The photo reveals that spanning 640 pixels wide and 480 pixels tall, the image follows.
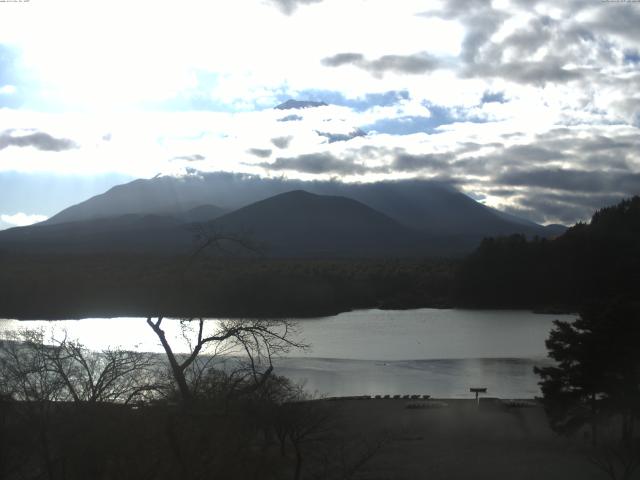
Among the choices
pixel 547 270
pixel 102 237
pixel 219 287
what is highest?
pixel 102 237

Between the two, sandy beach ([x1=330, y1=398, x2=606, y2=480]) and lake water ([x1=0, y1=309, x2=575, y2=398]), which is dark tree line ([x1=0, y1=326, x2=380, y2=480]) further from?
lake water ([x1=0, y1=309, x2=575, y2=398])

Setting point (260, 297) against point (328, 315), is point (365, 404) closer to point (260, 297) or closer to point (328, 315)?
point (260, 297)

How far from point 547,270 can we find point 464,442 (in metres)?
51.5

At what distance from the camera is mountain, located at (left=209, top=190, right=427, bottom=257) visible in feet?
416

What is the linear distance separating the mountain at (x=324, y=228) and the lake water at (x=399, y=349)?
63844 millimetres

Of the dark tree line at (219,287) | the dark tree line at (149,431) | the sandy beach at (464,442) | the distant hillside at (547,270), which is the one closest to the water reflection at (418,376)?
the sandy beach at (464,442)

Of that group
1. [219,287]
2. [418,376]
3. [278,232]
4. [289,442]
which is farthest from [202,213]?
[289,442]

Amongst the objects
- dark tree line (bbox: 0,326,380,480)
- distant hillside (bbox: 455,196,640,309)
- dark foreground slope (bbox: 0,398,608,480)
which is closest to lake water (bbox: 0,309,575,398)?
dark foreground slope (bbox: 0,398,608,480)

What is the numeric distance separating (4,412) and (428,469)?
9100mm

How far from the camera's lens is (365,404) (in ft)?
77.4

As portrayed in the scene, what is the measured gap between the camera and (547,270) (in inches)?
2643

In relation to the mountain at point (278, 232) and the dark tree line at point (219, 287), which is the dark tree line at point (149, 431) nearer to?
the dark tree line at point (219, 287)

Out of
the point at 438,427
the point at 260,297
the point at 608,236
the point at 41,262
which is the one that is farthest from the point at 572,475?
the point at 608,236

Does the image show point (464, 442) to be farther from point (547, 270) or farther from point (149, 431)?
point (547, 270)
